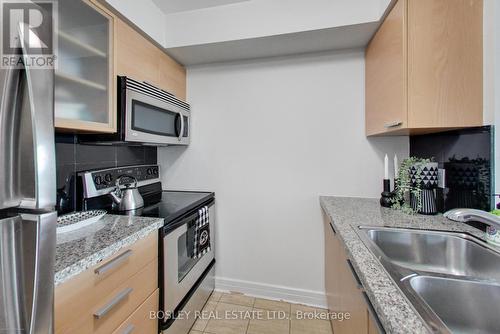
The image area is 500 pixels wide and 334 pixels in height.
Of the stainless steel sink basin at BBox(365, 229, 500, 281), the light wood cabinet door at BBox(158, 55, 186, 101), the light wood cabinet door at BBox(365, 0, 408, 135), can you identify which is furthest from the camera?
the light wood cabinet door at BBox(158, 55, 186, 101)

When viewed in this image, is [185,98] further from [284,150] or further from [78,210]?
[78,210]

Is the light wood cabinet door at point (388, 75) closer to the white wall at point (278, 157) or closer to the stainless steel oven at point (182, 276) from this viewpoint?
the white wall at point (278, 157)

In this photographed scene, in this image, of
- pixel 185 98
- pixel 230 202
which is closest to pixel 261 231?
pixel 230 202

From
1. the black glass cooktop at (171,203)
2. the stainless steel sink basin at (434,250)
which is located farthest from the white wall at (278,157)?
the stainless steel sink basin at (434,250)

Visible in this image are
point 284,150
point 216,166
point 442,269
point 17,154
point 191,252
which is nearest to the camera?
point 17,154

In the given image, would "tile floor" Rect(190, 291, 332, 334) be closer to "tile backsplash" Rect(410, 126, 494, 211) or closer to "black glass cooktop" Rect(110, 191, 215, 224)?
"black glass cooktop" Rect(110, 191, 215, 224)

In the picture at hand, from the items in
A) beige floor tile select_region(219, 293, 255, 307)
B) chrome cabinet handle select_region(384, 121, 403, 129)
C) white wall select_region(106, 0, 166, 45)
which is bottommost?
beige floor tile select_region(219, 293, 255, 307)

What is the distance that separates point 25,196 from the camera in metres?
0.47

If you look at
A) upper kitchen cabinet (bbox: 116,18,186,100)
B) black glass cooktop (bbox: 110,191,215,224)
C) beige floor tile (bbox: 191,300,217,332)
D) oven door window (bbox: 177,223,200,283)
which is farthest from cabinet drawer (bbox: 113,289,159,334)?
upper kitchen cabinet (bbox: 116,18,186,100)

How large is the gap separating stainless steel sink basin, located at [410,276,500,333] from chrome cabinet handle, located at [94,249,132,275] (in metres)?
1.09

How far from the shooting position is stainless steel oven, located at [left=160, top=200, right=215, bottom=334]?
1.28m

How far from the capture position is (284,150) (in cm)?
195

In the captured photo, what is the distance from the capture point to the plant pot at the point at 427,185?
53.0 inches

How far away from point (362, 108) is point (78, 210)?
2.11 meters
